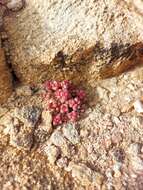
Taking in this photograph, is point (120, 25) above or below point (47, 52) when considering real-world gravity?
above

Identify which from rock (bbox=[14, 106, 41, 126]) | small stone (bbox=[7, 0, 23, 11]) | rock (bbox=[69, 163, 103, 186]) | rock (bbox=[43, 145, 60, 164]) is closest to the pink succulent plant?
rock (bbox=[14, 106, 41, 126])

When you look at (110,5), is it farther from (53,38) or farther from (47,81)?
(47,81)

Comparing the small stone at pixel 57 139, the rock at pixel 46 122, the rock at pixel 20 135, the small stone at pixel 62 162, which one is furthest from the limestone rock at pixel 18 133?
the small stone at pixel 62 162

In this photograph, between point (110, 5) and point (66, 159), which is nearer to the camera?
point (66, 159)

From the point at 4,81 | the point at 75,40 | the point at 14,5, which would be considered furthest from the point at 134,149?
the point at 14,5

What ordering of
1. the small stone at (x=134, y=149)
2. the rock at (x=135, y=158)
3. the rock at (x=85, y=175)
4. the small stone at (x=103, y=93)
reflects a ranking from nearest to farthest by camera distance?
1. the rock at (x=85, y=175)
2. the rock at (x=135, y=158)
3. the small stone at (x=134, y=149)
4. the small stone at (x=103, y=93)

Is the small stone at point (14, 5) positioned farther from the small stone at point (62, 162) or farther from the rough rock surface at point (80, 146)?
the small stone at point (62, 162)

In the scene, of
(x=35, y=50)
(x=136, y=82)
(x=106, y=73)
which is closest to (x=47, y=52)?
(x=35, y=50)
